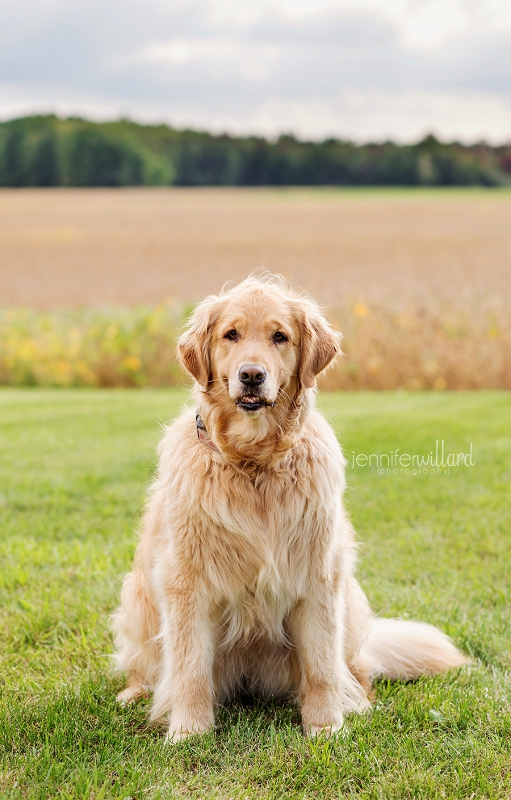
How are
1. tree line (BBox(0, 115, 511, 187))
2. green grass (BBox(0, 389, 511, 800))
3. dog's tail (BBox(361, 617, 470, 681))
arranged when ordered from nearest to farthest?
1. green grass (BBox(0, 389, 511, 800))
2. dog's tail (BBox(361, 617, 470, 681))
3. tree line (BBox(0, 115, 511, 187))

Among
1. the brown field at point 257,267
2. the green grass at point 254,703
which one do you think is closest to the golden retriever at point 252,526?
the green grass at point 254,703

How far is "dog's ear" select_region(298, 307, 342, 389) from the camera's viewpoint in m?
3.11

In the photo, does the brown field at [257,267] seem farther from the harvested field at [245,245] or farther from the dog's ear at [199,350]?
the dog's ear at [199,350]

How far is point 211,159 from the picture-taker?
41906 millimetres

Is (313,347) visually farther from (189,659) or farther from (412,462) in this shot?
(412,462)

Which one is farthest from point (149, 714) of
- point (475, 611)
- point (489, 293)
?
point (489, 293)

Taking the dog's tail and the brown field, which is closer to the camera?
the dog's tail

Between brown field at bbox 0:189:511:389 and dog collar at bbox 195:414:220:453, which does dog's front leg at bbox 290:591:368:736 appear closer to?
dog collar at bbox 195:414:220:453

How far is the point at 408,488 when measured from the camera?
21.0ft

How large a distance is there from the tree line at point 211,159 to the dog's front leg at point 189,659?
39467 millimetres

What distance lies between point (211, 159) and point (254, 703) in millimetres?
41347

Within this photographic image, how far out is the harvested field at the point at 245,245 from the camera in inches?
624

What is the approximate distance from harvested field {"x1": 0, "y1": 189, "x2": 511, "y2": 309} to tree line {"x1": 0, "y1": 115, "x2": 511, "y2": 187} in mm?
1234

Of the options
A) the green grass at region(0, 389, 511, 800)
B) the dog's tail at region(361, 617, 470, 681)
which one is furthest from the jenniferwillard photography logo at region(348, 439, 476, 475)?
the dog's tail at region(361, 617, 470, 681)
